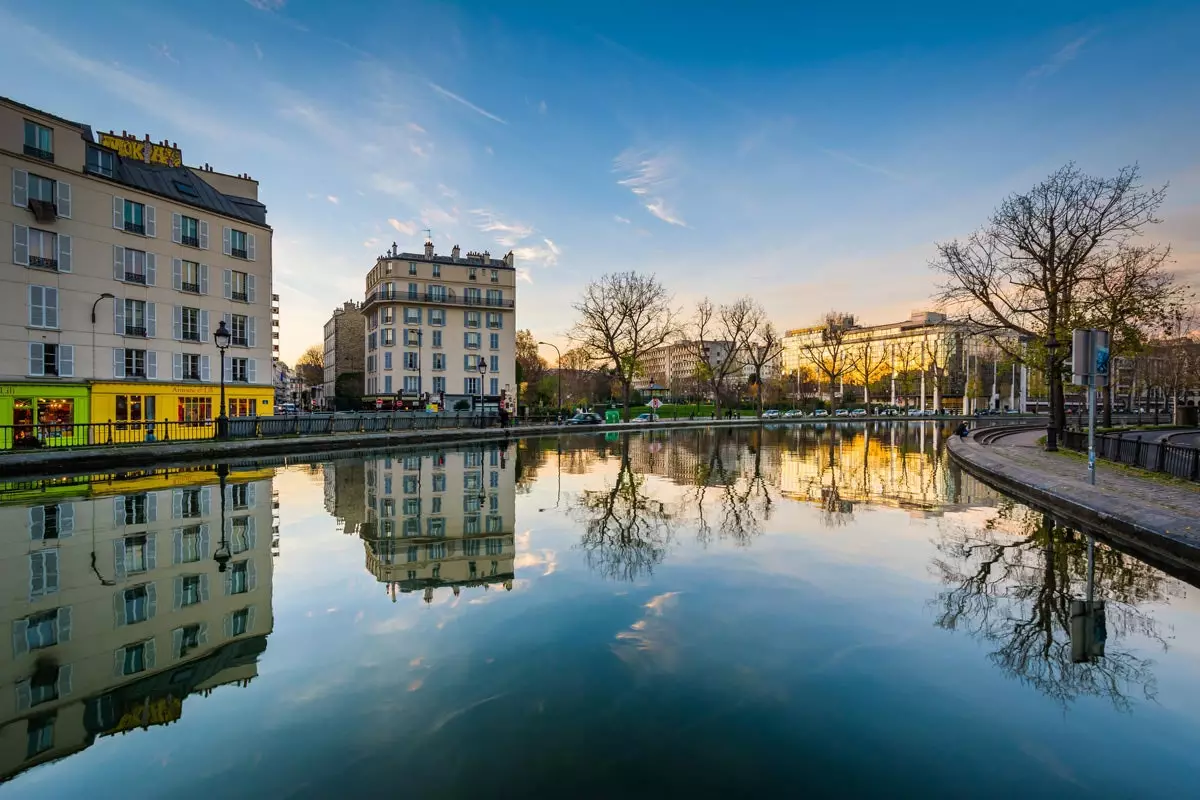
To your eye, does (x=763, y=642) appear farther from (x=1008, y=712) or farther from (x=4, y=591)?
(x=4, y=591)

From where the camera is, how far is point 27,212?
29359 mm

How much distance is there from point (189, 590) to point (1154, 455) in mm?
22447

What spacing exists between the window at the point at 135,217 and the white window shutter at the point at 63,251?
3.07 metres

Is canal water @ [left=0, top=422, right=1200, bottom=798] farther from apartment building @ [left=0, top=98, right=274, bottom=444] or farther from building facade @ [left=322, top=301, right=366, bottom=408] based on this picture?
building facade @ [left=322, top=301, right=366, bottom=408]

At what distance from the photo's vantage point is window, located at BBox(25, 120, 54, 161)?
29211 millimetres

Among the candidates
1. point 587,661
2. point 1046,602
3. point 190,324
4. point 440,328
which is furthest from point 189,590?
point 440,328

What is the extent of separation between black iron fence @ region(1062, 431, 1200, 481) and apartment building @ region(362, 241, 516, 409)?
172ft

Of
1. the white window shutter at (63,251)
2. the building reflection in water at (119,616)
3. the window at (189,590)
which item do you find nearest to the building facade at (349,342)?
the white window shutter at (63,251)

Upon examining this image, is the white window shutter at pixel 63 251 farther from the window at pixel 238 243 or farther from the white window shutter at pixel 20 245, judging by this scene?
the window at pixel 238 243

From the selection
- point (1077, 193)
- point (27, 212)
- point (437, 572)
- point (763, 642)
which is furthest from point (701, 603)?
point (27, 212)

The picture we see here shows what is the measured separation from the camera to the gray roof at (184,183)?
3381 cm

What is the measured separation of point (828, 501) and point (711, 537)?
16.5ft

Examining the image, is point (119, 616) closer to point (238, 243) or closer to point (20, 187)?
point (20, 187)

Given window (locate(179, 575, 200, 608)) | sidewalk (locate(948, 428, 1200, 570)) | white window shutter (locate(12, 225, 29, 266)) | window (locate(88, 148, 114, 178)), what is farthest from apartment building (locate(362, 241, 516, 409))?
window (locate(179, 575, 200, 608))
